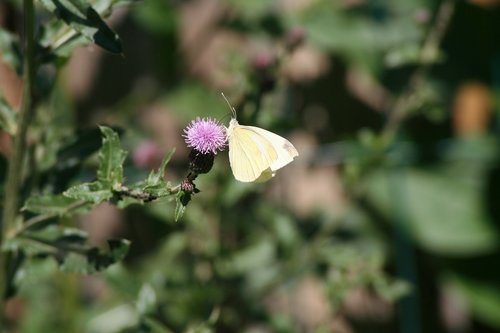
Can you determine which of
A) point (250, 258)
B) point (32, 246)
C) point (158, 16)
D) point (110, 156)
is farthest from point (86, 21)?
point (158, 16)

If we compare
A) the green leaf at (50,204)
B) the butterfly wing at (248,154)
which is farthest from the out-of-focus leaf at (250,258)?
the butterfly wing at (248,154)

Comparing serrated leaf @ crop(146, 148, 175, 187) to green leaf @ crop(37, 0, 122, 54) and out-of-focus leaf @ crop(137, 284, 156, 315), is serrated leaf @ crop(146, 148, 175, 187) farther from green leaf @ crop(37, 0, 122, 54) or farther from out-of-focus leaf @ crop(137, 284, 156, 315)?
out-of-focus leaf @ crop(137, 284, 156, 315)

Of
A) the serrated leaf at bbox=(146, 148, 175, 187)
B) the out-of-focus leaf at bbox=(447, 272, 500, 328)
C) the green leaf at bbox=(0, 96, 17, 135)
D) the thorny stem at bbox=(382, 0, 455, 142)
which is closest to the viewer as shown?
the serrated leaf at bbox=(146, 148, 175, 187)

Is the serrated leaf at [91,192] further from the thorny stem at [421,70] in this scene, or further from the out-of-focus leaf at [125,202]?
the thorny stem at [421,70]

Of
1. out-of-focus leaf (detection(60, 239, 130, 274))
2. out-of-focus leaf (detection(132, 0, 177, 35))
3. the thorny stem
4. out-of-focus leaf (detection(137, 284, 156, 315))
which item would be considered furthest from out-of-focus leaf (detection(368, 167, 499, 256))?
out-of-focus leaf (detection(60, 239, 130, 274))

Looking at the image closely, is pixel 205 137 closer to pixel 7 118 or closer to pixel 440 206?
pixel 7 118

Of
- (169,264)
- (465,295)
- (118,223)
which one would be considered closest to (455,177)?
(465,295)
